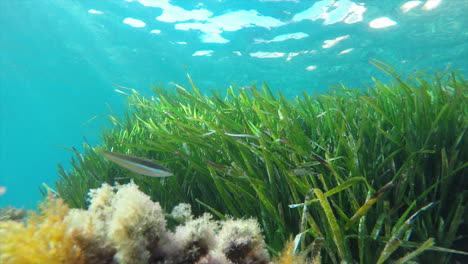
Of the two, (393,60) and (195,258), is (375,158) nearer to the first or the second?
(195,258)

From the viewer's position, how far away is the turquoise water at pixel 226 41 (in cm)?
1908

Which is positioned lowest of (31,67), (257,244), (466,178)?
(466,178)

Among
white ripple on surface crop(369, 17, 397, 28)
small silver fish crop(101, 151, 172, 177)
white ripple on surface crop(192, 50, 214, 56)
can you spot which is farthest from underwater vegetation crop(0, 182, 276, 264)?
white ripple on surface crop(192, 50, 214, 56)

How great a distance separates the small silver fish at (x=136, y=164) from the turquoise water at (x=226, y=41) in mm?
12480

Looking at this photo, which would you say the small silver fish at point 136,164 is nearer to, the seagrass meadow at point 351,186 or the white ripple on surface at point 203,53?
the seagrass meadow at point 351,186

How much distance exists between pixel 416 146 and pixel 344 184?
842mm

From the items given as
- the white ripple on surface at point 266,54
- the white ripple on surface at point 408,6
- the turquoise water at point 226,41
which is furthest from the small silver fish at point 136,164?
the white ripple on surface at point 266,54

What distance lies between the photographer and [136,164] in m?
1.37

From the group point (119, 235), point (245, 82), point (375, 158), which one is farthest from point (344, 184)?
point (245, 82)

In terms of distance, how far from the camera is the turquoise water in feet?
62.6

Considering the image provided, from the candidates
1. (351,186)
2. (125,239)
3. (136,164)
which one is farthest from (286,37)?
(125,239)

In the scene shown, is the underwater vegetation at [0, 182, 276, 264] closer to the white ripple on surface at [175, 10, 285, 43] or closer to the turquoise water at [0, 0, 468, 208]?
the turquoise water at [0, 0, 468, 208]

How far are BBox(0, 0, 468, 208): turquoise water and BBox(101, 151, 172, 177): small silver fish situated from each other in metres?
12.5

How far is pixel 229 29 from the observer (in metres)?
21.8
